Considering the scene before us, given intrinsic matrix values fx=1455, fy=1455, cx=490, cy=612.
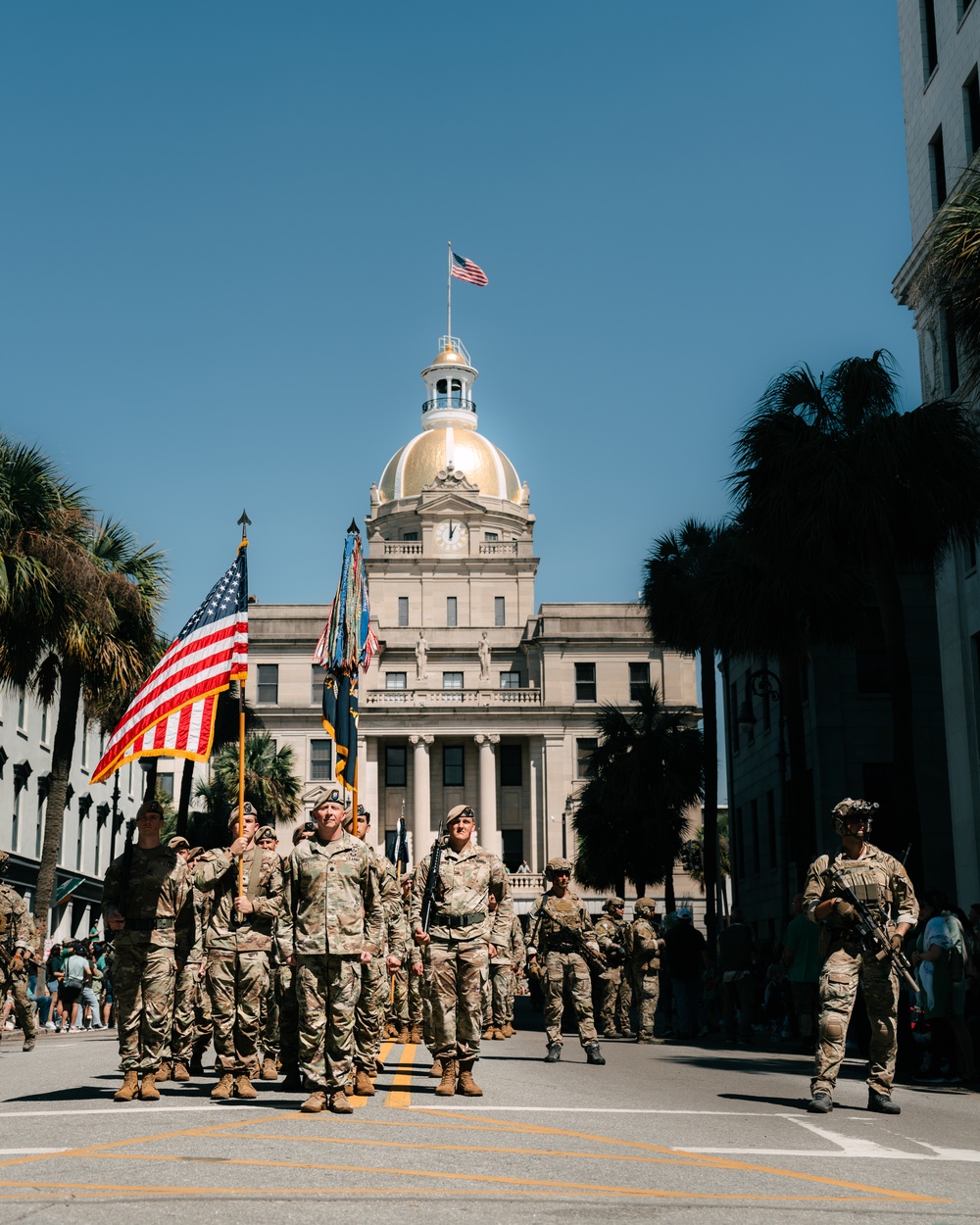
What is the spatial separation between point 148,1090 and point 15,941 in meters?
7.52

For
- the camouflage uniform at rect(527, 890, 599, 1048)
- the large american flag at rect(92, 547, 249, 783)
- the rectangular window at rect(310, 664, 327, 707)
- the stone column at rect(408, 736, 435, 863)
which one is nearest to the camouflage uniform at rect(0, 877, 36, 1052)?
the large american flag at rect(92, 547, 249, 783)

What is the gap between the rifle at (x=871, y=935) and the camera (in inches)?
399

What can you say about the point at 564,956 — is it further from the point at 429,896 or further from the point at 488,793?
the point at 488,793

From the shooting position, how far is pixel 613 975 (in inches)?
800

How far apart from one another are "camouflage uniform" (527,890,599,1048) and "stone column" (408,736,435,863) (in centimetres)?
5524

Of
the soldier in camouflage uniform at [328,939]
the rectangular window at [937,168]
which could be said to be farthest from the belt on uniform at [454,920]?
the rectangular window at [937,168]

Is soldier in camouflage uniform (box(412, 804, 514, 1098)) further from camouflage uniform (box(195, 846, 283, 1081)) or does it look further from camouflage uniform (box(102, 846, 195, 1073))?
camouflage uniform (box(102, 846, 195, 1073))

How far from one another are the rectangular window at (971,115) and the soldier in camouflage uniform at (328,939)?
1980 centimetres

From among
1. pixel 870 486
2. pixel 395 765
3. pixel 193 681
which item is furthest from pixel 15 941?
pixel 395 765

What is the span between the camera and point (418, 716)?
72188 millimetres

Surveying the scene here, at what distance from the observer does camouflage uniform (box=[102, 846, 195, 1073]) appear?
10.0 metres

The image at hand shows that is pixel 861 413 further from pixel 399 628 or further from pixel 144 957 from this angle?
pixel 399 628

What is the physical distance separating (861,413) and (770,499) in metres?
2.22

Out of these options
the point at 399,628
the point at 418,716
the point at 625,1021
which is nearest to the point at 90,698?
the point at 625,1021
